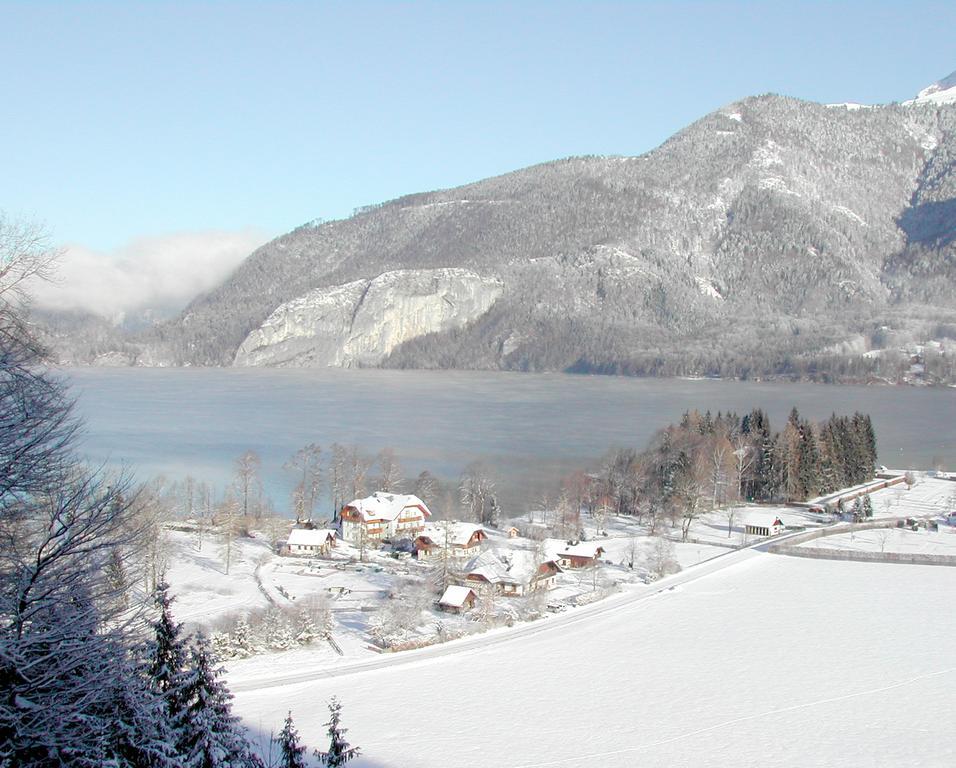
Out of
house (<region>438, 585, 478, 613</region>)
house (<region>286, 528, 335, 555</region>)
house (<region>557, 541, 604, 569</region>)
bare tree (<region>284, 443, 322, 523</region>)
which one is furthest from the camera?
bare tree (<region>284, 443, 322, 523</region>)

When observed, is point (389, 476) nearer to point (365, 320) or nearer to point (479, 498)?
point (479, 498)

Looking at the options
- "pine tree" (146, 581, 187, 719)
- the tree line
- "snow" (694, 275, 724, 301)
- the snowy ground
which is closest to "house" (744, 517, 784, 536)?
the tree line

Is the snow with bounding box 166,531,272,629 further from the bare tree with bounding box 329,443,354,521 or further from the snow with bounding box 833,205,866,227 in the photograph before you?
the snow with bounding box 833,205,866,227

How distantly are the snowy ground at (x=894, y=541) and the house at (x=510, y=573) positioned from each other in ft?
27.5

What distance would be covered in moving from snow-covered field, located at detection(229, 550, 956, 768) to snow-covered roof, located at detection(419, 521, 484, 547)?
4925 millimetres

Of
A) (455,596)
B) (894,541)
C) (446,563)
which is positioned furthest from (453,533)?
(894,541)

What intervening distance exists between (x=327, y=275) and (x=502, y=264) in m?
27.4

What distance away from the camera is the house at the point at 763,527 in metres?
25.7

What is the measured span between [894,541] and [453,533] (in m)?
12.8

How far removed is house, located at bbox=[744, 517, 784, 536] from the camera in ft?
84.3

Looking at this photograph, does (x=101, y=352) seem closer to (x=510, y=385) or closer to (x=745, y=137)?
(x=510, y=385)

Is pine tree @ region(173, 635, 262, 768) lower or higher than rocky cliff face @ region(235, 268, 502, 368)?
lower

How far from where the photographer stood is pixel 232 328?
124688 mm

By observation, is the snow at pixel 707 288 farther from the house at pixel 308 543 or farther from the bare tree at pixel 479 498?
the house at pixel 308 543
